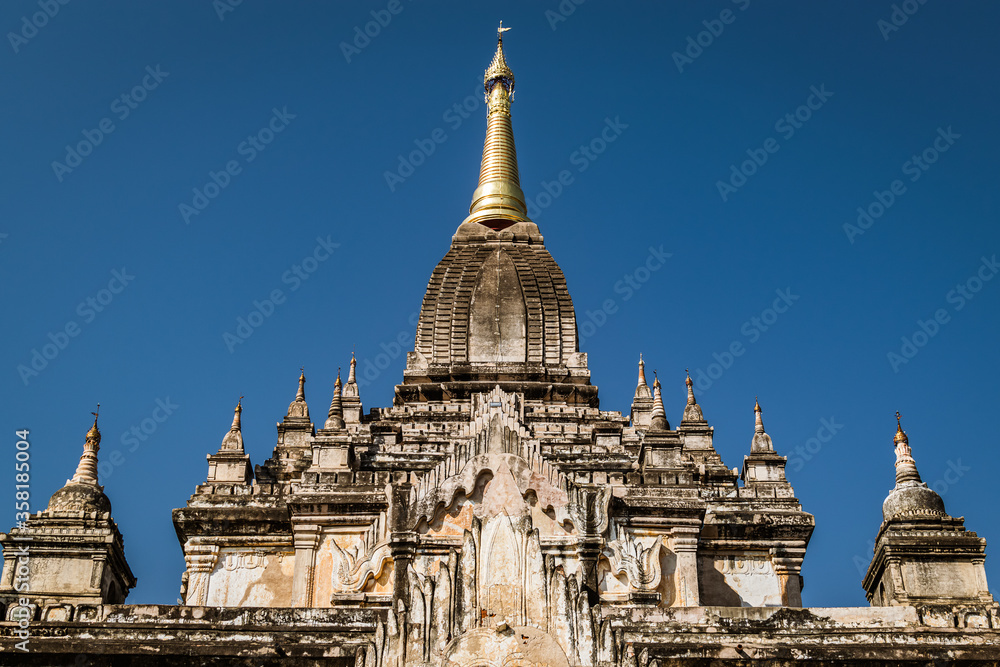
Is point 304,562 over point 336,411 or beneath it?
beneath

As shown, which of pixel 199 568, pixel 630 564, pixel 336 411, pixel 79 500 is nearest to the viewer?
pixel 630 564

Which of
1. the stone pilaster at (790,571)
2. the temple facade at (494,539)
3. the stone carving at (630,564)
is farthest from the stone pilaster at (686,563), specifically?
the stone carving at (630,564)

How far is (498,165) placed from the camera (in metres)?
58.7

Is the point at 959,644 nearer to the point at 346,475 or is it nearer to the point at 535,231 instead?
the point at 346,475

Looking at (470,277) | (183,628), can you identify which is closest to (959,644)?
(183,628)

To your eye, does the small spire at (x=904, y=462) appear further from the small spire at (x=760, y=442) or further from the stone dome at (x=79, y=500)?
the stone dome at (x=79, y=500)

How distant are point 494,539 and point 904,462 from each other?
21.9 meters

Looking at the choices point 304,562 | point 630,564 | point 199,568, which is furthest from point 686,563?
point 199,568

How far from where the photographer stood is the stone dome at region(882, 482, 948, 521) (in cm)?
3619

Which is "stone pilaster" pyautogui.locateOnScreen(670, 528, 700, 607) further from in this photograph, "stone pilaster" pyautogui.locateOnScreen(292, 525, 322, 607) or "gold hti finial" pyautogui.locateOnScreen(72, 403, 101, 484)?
"gold hti finial" pyautogui.locateOnScreen(72, 403, 101, 484)

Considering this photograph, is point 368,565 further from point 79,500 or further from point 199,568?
point 79,500

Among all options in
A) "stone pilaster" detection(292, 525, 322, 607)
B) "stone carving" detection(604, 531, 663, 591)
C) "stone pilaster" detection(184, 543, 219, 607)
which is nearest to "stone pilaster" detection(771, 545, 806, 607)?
"stone carving" detection(604, 531, 663, 591)

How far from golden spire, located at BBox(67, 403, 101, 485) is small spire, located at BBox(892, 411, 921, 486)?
2084cm

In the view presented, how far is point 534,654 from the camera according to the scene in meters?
17.7
